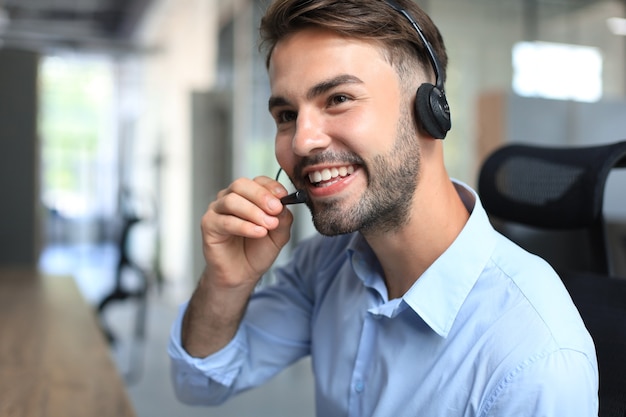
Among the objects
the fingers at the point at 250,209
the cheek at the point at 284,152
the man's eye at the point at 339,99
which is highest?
the man's eye at the point at 339,99

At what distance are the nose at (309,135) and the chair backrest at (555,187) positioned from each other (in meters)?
0.41

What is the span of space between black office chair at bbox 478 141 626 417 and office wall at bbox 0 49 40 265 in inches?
105

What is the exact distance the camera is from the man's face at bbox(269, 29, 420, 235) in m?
0.89

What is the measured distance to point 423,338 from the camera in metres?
0.87

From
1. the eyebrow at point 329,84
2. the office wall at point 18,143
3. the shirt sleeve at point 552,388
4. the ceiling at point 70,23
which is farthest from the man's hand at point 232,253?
the ceiling at point 70,23

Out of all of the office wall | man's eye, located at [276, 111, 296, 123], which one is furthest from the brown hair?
the office wall

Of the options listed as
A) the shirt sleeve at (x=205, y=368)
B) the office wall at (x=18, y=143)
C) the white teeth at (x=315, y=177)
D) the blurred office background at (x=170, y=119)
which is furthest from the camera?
the blurred office background at (x=170, y=119)

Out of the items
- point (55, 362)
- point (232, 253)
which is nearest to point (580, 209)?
point (232, 253)

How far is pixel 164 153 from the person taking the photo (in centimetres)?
858

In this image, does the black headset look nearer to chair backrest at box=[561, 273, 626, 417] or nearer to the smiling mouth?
the smiling mouth

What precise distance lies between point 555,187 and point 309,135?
441 millimetres

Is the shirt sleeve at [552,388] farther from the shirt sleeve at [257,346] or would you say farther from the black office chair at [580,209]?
the shirt sleeve at [257,346]

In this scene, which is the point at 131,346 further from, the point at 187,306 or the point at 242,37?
the point at 187,306

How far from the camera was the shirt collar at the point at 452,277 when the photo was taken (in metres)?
0.84
